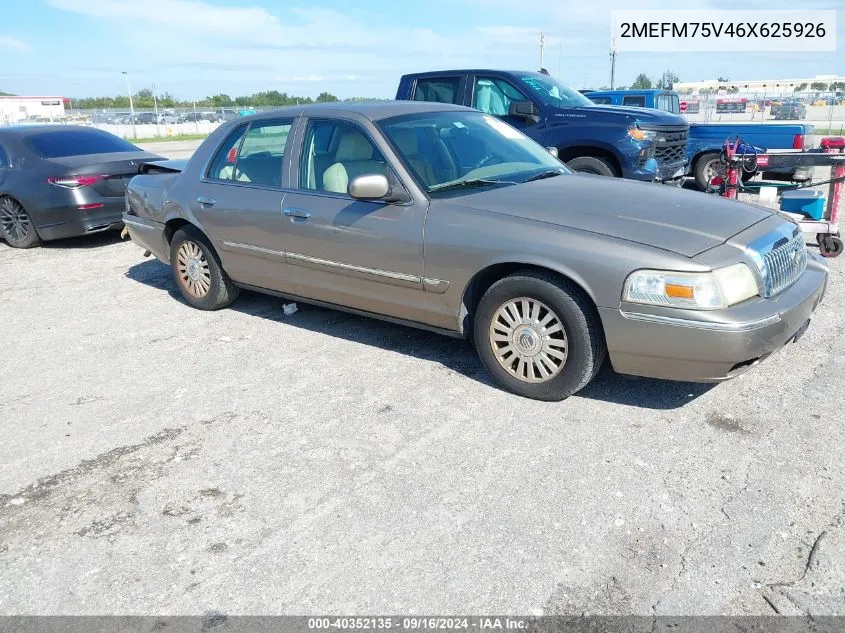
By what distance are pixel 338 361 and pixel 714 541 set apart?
2744mm

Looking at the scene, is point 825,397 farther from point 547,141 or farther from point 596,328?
point 547,141

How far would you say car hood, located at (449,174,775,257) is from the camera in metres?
3.69

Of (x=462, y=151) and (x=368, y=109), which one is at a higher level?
(x=368, y=109)

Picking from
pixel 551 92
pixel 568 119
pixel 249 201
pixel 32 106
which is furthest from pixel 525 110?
pixel 32 106

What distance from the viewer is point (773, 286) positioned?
375 cm

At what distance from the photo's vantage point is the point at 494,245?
13.1ft

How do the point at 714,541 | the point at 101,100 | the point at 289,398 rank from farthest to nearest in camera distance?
the point at 101,100, the point at 289,398, the point at 714,541

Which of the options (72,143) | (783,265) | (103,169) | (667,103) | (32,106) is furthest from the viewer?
(32,106)

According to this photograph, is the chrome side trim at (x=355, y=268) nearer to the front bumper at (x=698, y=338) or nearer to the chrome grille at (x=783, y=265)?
the front bumper at (x=698, y=338)

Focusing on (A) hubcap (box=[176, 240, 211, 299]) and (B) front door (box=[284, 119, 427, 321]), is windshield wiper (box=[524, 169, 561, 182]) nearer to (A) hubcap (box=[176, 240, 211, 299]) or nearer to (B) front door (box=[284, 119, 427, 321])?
(B) front door (box=[284, 119, 427, 321])

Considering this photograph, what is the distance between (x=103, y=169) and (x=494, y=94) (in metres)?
5.02

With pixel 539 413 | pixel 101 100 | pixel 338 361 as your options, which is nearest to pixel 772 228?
pixel 539 413

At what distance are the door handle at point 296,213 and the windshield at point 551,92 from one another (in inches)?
207

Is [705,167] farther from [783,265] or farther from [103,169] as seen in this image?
[103,169]
